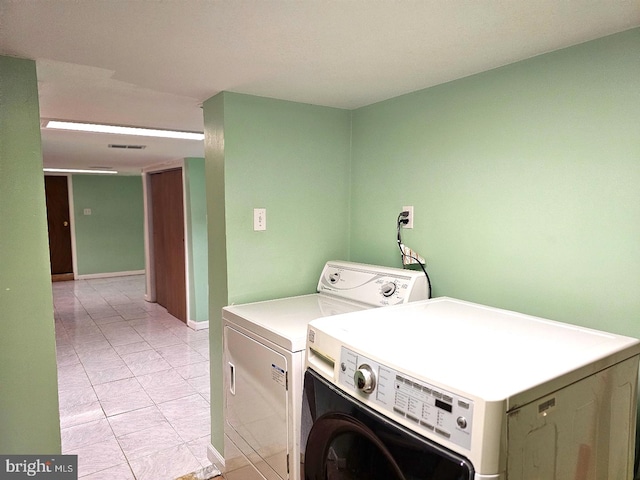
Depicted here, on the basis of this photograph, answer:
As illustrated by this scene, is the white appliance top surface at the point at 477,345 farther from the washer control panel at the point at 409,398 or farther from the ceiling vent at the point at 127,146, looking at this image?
the ceiling vent at the point at 127,146

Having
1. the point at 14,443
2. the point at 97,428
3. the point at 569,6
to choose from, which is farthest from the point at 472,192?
the point at 97,428

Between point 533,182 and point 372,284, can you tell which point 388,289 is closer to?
point 372,284

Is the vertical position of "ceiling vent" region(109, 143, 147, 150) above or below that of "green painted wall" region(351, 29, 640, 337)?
above

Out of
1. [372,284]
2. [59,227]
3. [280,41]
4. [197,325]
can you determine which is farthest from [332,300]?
[59,227]

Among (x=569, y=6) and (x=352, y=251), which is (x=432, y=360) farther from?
(x=352, y=251)

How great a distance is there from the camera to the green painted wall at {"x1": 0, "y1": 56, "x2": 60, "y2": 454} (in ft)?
5.22

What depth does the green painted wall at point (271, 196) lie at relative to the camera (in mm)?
2086

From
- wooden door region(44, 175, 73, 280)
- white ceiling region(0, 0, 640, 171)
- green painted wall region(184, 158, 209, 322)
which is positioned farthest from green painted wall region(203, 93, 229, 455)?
wooden door region(44, 175, 73, 280)

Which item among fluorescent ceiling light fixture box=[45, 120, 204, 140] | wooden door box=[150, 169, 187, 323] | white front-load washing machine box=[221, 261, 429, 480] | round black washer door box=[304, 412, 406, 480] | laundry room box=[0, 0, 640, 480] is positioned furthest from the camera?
wooden door box=[150, 169, 187, 323]

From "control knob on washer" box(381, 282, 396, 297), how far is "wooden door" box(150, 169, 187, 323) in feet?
11.4

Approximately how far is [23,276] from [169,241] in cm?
374

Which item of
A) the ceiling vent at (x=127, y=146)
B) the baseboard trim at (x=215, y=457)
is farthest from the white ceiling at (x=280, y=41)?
the baseboard trim at (x=215, y=457)

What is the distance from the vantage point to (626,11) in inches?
47.3

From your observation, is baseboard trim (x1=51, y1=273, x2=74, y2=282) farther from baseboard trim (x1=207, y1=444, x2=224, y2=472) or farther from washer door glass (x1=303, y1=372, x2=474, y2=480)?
washer door glass (x1=303, y1=372, x2=474, y2=480)
